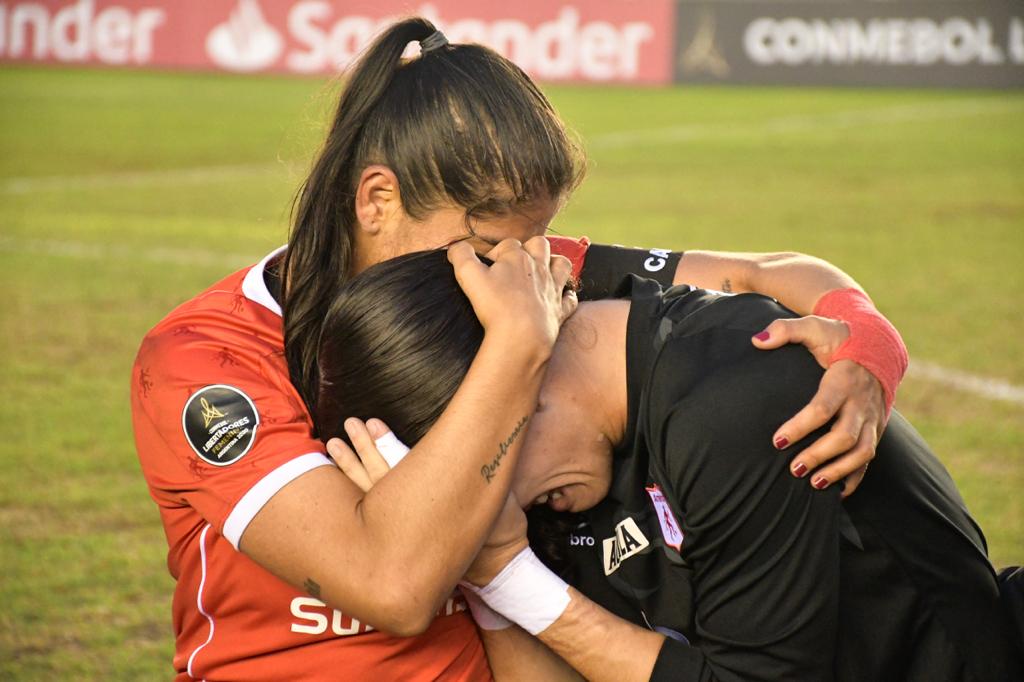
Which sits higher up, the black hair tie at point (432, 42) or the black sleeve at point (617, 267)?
the black hair tie at point (432, 42)

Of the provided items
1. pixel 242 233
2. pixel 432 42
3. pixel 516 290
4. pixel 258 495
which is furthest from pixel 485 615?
pixel 242 233

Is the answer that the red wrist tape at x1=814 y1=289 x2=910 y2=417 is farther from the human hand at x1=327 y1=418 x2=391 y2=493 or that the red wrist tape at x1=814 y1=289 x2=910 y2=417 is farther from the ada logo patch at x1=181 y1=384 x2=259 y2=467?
the ada logo patch at x1=181 y1=384 x2=259 y2=467

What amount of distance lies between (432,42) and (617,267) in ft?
2.50

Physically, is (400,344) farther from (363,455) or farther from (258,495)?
(258,495)

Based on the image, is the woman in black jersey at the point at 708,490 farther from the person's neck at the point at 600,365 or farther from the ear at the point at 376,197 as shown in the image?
the ear at the point at 376,197

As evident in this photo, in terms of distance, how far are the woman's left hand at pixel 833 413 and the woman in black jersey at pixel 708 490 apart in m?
0.03

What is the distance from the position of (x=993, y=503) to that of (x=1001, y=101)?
23.9m

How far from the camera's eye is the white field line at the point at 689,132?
15.9 meters

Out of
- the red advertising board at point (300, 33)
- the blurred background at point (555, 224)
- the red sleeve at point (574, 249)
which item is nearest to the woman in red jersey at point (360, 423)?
the red sleeve at point (574, 249)

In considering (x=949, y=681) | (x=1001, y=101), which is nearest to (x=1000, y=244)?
(x=949, y=681)

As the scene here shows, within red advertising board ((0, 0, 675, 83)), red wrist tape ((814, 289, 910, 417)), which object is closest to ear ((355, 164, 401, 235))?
red wrist tape ((814, 289, 910, 417))

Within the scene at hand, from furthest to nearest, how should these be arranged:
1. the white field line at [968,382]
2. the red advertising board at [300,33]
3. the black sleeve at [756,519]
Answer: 1. the red advertising board at [300,33]
2. the white field line at [968,382]
3. the black sleeve at [756,519]

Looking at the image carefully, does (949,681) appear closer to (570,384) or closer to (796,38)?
(570,384)

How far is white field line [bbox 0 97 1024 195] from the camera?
52.2ft
